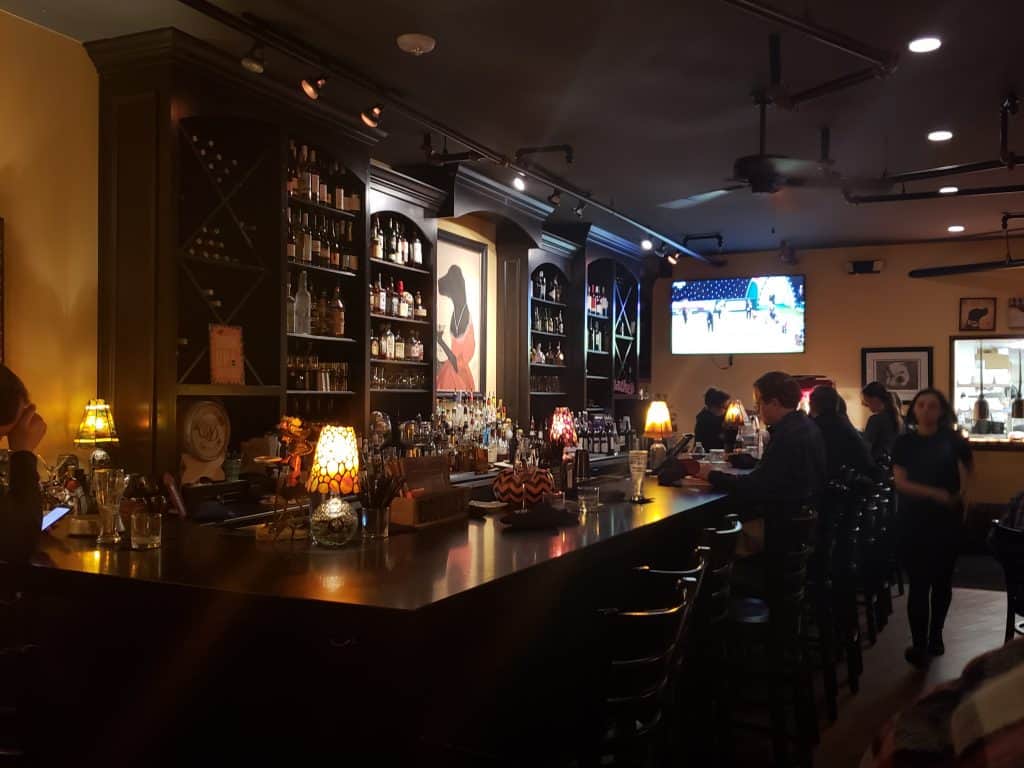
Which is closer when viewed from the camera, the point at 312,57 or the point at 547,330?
the point at 312,57

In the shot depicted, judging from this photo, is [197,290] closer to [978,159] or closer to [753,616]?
[753,616]

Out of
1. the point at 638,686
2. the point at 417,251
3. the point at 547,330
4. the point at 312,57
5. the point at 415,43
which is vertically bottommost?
the point at 638,686

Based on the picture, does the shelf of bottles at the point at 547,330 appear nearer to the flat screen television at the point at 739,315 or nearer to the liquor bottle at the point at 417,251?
the liquor bottle at the point at 417,251

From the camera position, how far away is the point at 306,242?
5066 mm

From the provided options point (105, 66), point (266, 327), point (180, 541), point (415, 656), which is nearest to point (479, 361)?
point (266, 327)

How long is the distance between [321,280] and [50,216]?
66.0 inches

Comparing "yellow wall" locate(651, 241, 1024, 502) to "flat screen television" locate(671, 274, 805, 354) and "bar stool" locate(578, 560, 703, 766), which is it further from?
"bar stool" locate(578, 560, 703, 766)

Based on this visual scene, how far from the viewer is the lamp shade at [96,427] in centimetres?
380

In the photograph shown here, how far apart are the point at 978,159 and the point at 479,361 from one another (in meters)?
4.03

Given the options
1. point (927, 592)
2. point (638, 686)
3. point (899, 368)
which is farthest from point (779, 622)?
point (899, 368)

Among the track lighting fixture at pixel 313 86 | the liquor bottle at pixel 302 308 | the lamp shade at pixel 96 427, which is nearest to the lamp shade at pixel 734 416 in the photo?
the liquor bottle at pixel 302 308

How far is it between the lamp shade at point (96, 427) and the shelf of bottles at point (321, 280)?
1135 mm

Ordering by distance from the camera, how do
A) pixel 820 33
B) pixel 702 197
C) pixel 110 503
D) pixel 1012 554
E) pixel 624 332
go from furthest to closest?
pixel 624 332 < pixel 702 197 < pixel 1012 554 < pixel 820 33 < pixel 110 503

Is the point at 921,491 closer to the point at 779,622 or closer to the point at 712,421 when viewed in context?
the point at 779,622
